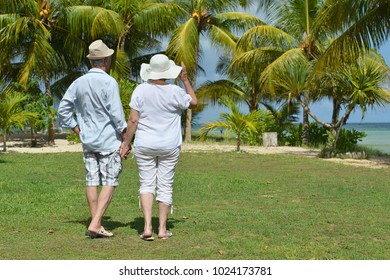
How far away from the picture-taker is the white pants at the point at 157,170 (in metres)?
6.80

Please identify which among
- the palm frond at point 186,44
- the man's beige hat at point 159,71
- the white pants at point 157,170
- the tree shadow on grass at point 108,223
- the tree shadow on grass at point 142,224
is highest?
the palm frond at point 186,44

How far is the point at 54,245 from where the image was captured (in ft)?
21.4

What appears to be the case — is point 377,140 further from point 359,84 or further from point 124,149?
point 124,149

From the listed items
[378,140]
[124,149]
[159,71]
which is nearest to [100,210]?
[124,149]

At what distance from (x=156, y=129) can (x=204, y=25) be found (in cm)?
2237

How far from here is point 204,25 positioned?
2862 cm

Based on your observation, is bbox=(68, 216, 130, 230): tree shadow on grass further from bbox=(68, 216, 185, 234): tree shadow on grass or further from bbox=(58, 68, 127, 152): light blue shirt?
bbox=(58, 68, 127, 152): light blue shirt

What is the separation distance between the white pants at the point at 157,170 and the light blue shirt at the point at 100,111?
0.28 metres

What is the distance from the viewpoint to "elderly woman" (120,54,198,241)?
6.73m

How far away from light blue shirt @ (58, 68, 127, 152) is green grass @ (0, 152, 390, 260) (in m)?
0.95

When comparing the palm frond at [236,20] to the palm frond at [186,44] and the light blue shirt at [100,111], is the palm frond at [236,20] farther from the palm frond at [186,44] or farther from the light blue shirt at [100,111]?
the light blue shirt at [100,111]

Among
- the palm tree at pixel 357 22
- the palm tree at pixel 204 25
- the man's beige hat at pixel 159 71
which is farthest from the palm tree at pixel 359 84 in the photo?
the man's beige hat at pixel 159 71

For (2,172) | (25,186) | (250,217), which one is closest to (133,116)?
(250,217)

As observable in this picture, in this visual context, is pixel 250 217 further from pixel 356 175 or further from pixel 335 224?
pixel 356 175
